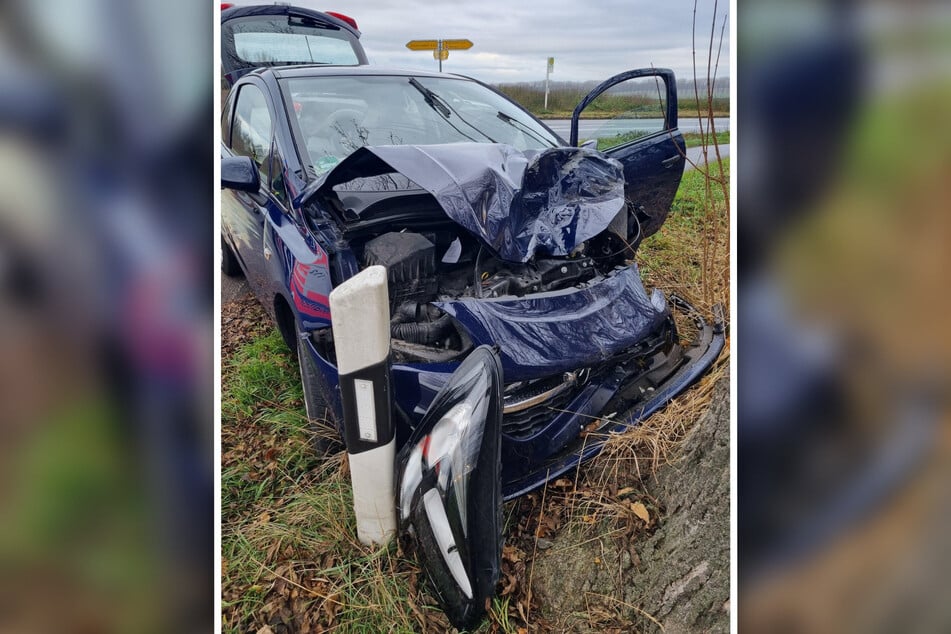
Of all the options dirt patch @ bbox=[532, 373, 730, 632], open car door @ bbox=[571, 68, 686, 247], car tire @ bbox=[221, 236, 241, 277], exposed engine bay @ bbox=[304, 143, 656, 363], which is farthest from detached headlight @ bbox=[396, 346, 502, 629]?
car tire @ bbox=[221, 236, 241, 277]

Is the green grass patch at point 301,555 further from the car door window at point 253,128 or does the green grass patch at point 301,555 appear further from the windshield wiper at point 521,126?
the windshield wiper at point 521,126

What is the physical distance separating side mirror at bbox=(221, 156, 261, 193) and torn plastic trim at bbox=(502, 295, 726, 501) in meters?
1.75

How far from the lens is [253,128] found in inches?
123

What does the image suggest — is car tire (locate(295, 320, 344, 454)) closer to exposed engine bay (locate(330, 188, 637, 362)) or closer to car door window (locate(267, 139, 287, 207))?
exposed engine bay (locate(330, 188, 637, 362))

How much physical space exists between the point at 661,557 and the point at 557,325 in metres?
0.81

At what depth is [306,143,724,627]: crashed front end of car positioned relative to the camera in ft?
5.19

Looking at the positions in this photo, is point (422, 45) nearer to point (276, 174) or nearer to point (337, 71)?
point (276, 174)

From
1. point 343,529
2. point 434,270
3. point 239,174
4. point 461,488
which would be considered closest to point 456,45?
point 434,270
